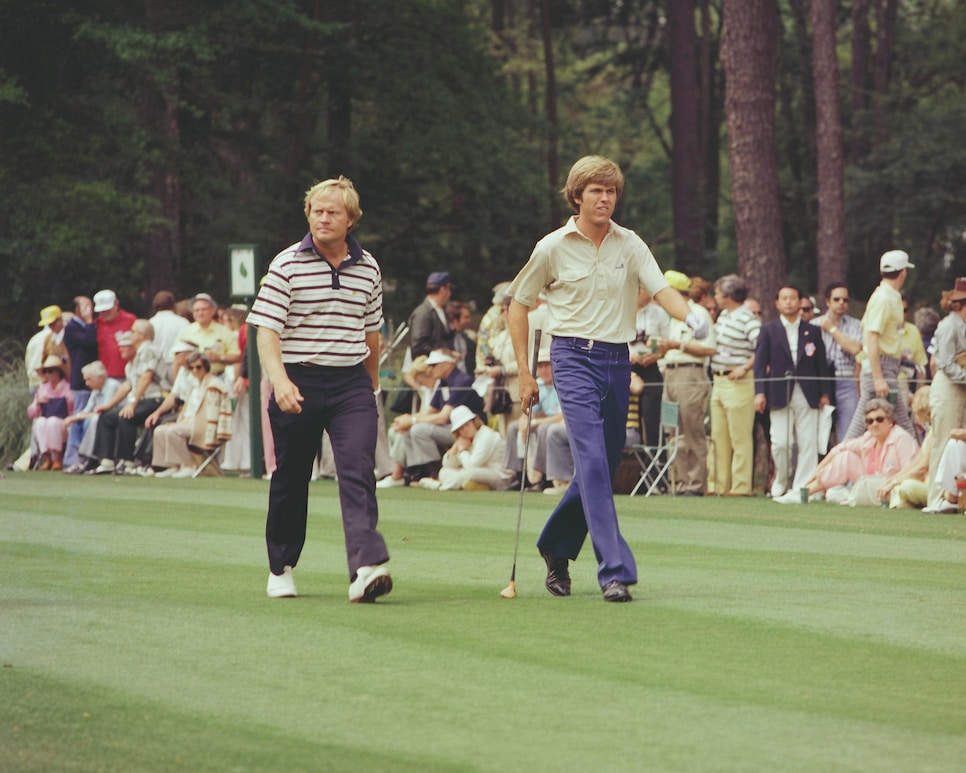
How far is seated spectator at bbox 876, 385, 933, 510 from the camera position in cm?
1675

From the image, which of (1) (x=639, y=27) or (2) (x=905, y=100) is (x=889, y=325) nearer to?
(2) (x=905, y=100)

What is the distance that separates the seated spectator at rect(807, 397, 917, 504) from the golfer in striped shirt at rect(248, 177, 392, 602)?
345 inches

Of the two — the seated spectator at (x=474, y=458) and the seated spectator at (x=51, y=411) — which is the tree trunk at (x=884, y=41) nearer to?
the seated spectator at (x=51, y=411)

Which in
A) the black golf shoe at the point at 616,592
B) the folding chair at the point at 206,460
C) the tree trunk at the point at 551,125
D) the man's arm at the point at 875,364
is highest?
the tree trunk at the point at 551,125

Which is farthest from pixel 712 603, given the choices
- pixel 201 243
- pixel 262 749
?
pixel 201 243

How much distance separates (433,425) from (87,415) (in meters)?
6.12

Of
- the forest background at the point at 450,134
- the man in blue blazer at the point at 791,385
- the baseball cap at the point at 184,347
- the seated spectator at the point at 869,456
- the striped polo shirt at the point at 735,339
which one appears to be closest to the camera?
the seated spectator at the point at 869,456

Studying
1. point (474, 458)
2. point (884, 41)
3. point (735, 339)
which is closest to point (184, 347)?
point (474, 458)

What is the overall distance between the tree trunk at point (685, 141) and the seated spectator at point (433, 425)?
22.6 metres

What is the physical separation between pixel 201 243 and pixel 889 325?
20.8 metres

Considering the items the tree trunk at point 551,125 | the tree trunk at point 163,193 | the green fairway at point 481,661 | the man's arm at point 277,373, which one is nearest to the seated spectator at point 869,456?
the green fairway at point 481,661

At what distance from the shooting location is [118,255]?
3334 centimetres

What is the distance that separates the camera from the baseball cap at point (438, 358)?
69.1 feet

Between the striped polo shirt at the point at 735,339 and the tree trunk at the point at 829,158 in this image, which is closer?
the striped polo shirt at the point at 735,339
